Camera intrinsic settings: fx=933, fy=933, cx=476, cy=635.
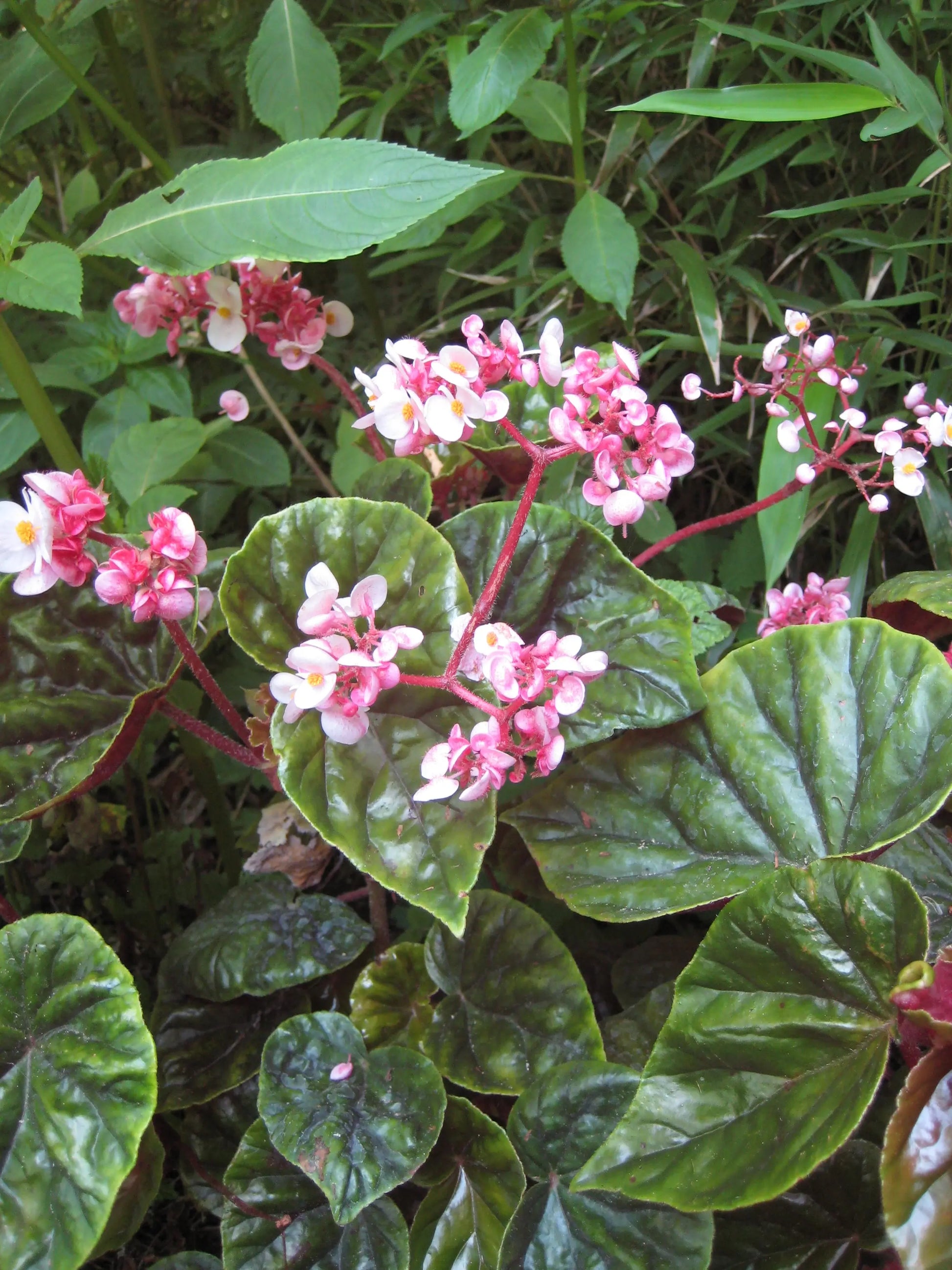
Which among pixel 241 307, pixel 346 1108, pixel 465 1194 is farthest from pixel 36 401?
pixel 465 1194

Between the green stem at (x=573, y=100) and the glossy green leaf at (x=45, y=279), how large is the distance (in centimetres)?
56

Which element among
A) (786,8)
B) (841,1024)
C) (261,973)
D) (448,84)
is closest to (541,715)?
(841,1024)

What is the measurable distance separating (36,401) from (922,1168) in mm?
952

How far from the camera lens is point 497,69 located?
2.91 ft

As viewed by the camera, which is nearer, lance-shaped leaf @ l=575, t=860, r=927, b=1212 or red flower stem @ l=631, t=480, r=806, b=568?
lance-shaped leaf @ l=575, t=860, r=927, b=1212

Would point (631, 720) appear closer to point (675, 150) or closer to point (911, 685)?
point (911, 685)

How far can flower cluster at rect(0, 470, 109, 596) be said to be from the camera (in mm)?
625

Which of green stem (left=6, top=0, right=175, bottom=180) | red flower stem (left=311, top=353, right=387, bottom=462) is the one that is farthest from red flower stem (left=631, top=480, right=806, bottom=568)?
green stem (left=6, top=0, right=175, bottom=180)

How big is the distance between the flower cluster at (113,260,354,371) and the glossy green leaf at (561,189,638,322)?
27 centimetres

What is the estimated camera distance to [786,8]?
3.31 feet

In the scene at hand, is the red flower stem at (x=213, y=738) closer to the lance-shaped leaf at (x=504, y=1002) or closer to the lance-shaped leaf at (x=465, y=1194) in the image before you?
the lance-shaped leaf at (x=504, y=1002)

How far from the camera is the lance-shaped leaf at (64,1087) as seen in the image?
581mm

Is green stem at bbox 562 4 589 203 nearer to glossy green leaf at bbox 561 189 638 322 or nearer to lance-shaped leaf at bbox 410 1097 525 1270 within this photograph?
glossy green leaf at bbox 561 189 638 322

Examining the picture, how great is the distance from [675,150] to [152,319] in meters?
0.73
